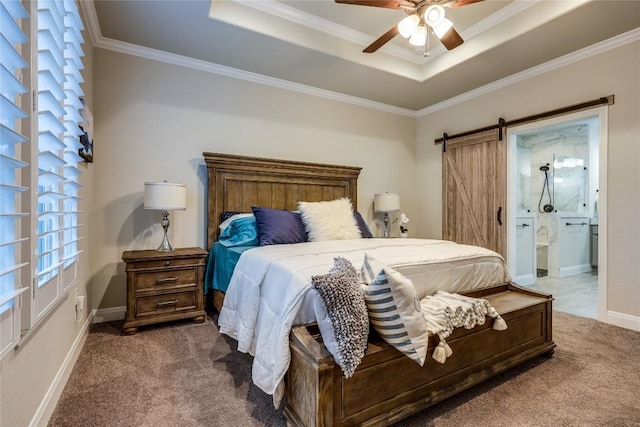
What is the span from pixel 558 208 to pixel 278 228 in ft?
18.6

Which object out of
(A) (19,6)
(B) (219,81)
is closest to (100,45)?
(B) (219,81)

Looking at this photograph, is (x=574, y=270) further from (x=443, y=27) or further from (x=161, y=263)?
(x=161, y=263)

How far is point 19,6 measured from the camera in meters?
1.02

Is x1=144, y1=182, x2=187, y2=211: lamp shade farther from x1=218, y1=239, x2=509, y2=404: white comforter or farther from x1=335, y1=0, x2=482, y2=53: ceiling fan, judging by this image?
x1=335, y1=0, x2=482, y2=53: ceiling fan

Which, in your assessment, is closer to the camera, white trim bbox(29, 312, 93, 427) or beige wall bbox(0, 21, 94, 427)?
beige wall bbox(0, 21, 94, 427)

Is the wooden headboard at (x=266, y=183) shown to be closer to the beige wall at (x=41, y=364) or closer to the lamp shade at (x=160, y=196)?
the lamp shade at (x=160, y=196)

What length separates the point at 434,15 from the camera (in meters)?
2.20

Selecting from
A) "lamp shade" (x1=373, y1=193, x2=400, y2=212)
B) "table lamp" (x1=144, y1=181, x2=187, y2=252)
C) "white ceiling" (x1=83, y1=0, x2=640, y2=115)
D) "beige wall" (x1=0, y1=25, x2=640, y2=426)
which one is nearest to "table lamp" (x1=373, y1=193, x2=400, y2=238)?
"lamp shade" (x1=373, y1=193, x2=400, y2=212)

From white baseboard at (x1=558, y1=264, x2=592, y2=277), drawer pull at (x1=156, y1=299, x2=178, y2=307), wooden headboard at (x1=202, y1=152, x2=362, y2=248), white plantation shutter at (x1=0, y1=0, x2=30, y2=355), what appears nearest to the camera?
white plantation shutter at (x1=0, y1=0, x2=30, y2=355)

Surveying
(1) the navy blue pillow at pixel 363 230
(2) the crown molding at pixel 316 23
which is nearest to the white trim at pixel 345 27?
(2) the crown molding at pixel 316 23

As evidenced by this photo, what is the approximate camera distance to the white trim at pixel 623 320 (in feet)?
8.93

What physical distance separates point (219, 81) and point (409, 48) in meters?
2.27

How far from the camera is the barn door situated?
151 inches

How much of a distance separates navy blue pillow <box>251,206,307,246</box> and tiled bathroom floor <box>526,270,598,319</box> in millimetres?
2968
